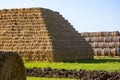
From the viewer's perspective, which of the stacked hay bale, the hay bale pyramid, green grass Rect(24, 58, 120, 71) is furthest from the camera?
the stacked hay bale

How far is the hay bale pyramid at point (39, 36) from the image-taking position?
37.0 metres

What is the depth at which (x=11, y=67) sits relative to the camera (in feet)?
46.1

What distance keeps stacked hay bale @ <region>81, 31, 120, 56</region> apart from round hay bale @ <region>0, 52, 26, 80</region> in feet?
130

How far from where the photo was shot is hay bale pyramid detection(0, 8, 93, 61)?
37.0m

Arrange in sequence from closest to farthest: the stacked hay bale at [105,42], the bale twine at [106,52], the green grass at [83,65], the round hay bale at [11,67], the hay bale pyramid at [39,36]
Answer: the round hay bale at [11,67] → the green grass at [83,65] → the hay bale pyramid at [39,36] → the bale twine at [106,52] → the stacked hay bale at [105,42]

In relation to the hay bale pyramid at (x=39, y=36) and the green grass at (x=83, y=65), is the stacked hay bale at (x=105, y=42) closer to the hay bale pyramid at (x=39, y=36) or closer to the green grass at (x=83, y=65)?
the hay bale pyramid at (x=39, y=36)

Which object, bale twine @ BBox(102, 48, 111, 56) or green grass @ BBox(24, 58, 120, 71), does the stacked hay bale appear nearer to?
bale twine @ BBox(102, 48, 111, 56)

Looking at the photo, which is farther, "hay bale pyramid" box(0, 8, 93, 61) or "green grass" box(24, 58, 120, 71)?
"hay bale pyramid" box(0, 8, 93, 61)

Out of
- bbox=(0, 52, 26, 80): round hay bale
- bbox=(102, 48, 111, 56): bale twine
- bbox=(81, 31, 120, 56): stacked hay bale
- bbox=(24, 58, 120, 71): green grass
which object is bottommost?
bbox=(102, 48, 111, 56): bale twine

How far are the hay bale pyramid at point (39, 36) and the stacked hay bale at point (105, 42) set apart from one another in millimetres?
11331

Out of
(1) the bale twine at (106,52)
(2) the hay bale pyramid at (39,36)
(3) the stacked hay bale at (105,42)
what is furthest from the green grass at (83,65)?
(3) the stacked hay bale at (105,42)

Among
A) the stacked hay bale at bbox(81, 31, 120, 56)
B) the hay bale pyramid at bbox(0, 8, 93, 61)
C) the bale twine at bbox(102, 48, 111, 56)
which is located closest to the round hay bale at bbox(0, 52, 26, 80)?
the hay bale pyramid at bbox(0, 8, 93, 61)

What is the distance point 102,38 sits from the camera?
5722cm

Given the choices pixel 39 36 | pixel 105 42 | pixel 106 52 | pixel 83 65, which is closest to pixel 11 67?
pixel 83 65
